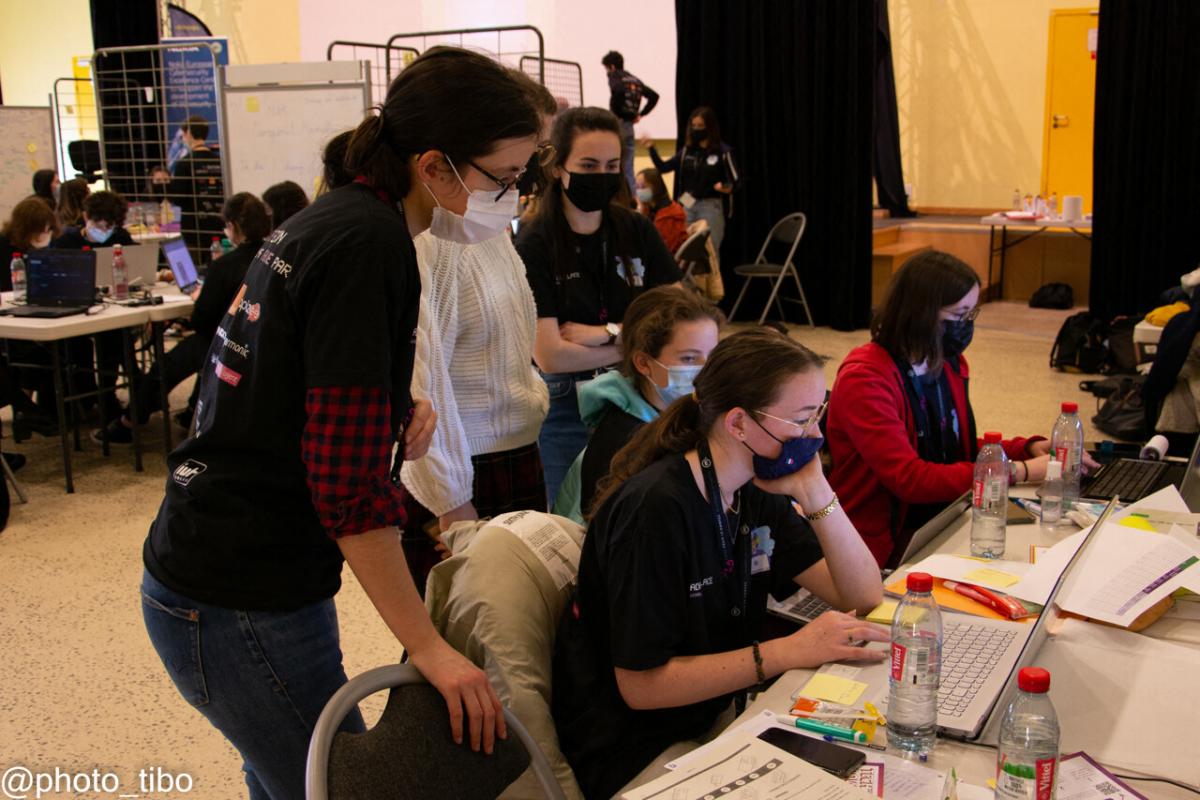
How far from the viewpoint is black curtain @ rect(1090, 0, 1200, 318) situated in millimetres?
6812

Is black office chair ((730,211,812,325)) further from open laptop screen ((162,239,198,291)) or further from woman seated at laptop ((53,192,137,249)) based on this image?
woman seated at laptop ((53,192,137,249))

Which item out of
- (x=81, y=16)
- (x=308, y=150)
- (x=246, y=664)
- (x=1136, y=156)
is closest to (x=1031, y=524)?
(x=246, y=664)

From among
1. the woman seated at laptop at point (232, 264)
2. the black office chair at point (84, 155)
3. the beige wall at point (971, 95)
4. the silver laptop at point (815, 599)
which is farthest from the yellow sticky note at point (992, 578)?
the black office chair at point (84, 155)

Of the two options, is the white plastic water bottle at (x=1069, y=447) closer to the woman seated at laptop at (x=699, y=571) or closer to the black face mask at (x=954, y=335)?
the black face mask at (x=954, y=335)

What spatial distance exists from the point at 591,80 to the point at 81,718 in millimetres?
7683

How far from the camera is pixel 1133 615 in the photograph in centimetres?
179

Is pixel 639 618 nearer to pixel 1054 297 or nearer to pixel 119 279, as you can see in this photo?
pixel 119 279

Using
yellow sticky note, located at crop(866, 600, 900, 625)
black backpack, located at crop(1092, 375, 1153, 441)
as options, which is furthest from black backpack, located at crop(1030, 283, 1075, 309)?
yellow sticky note, located at crop(866, 600, 900, 625)

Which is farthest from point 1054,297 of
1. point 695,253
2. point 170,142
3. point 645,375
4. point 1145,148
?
point 645,375

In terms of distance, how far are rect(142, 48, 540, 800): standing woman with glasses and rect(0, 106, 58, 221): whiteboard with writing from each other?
29.1 ft

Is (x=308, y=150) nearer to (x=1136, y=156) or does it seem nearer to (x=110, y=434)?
(x=110, y=434)

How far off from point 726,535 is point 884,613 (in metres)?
0.33

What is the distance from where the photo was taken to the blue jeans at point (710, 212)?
7.99 metres

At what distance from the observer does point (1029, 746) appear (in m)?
1.26
